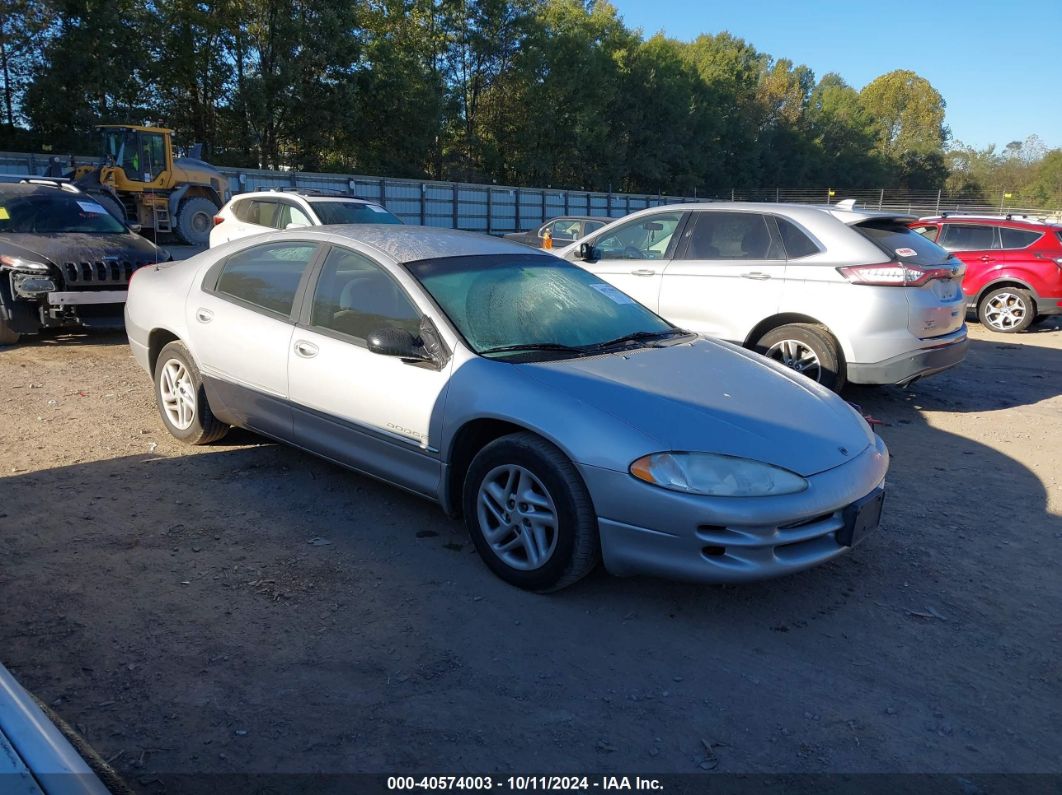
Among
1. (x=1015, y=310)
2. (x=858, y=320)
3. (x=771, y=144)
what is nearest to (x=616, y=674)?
(x=858, y=320)

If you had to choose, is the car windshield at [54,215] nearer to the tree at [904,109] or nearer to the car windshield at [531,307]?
the car windshield at [531,307]

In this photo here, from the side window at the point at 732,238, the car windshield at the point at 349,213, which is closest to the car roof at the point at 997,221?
the side window at the point at 732,238

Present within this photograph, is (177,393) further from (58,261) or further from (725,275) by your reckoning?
(725,275)

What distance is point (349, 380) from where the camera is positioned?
4.24 meters

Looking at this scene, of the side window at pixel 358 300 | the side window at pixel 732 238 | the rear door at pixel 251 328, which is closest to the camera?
the side window at pixel 358 300

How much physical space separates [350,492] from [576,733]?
2458 mm

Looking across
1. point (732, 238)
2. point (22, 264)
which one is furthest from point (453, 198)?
point (732, 238)

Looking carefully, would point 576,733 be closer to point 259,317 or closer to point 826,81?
point 259,317

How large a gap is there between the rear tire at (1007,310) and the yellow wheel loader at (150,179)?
755 inches

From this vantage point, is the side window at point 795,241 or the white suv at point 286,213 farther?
the white suv at point 286,213

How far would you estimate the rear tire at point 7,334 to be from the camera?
8.20 metres

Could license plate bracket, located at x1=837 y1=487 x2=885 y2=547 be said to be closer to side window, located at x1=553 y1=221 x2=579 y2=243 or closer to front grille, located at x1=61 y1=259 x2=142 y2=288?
front grille, located at x1=61 y1=259 x2=142 y2=288

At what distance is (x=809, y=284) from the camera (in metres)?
6.67

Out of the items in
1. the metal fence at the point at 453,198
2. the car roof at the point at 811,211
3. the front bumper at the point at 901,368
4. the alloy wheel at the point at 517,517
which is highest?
the metal fence at the point at 453,198
